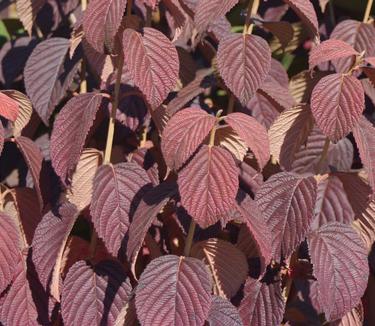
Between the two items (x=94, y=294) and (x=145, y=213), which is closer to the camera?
(x=145, y=213)

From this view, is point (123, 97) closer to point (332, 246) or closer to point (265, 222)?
point (265, 222)

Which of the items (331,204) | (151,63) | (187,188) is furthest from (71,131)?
(331,204)

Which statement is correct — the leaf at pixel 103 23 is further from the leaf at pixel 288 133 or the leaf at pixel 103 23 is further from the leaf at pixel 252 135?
the leaf at pixel 288 133

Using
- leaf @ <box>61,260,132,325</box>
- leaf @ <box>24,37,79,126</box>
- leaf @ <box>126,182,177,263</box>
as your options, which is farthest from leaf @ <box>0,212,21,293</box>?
leaf @ <box>24,37,79,126</box>

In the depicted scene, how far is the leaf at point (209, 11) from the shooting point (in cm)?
165

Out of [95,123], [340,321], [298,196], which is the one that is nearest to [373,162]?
[298,196]

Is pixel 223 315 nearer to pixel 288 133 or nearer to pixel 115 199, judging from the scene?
pixel 115 199

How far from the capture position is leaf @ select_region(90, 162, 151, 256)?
1.61 m

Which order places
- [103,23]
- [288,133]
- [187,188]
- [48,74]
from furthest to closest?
[48,74] → [288,133] → [103,23] → [187,188]

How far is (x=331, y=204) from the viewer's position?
5.83 feet

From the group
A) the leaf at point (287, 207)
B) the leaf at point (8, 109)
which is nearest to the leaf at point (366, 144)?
the leaf at point (287, 207)

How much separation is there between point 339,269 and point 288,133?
0.36 m

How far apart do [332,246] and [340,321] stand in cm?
29

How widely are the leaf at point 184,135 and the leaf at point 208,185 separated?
4cm
